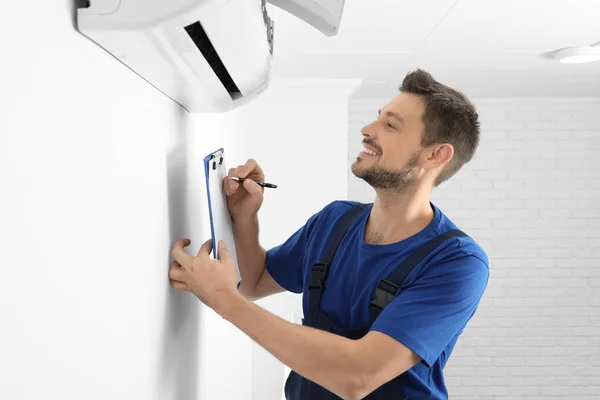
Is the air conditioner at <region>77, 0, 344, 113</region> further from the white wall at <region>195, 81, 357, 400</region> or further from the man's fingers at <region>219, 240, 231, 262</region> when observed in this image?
the white wall at <region>195, 81, 357, 400</region>

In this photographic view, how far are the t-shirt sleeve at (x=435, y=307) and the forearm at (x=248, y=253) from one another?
39 cm

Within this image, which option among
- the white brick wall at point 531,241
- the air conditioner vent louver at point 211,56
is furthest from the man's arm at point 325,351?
the white brick wall at point 531,241

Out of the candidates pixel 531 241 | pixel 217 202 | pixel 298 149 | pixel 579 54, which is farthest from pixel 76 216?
pixel 531 241

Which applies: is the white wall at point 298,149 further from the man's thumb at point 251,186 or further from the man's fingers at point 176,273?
the man's fingers at point 176,273

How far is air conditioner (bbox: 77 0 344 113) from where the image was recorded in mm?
662

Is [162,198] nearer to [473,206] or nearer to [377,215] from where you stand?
[377,215]

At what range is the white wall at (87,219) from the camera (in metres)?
0.51

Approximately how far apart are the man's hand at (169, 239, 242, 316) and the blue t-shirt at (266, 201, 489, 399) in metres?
0.38

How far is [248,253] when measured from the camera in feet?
5.17

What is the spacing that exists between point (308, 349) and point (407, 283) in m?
0.34

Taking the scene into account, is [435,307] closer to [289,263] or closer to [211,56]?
[289,263]

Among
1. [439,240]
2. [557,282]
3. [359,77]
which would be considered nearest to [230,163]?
[439,240]

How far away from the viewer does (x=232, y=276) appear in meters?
1.10

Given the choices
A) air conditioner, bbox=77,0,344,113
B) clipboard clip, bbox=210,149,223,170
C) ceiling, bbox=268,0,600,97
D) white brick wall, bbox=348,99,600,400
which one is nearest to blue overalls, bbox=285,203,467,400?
clipboard clip, bbox=210,149,223,170
